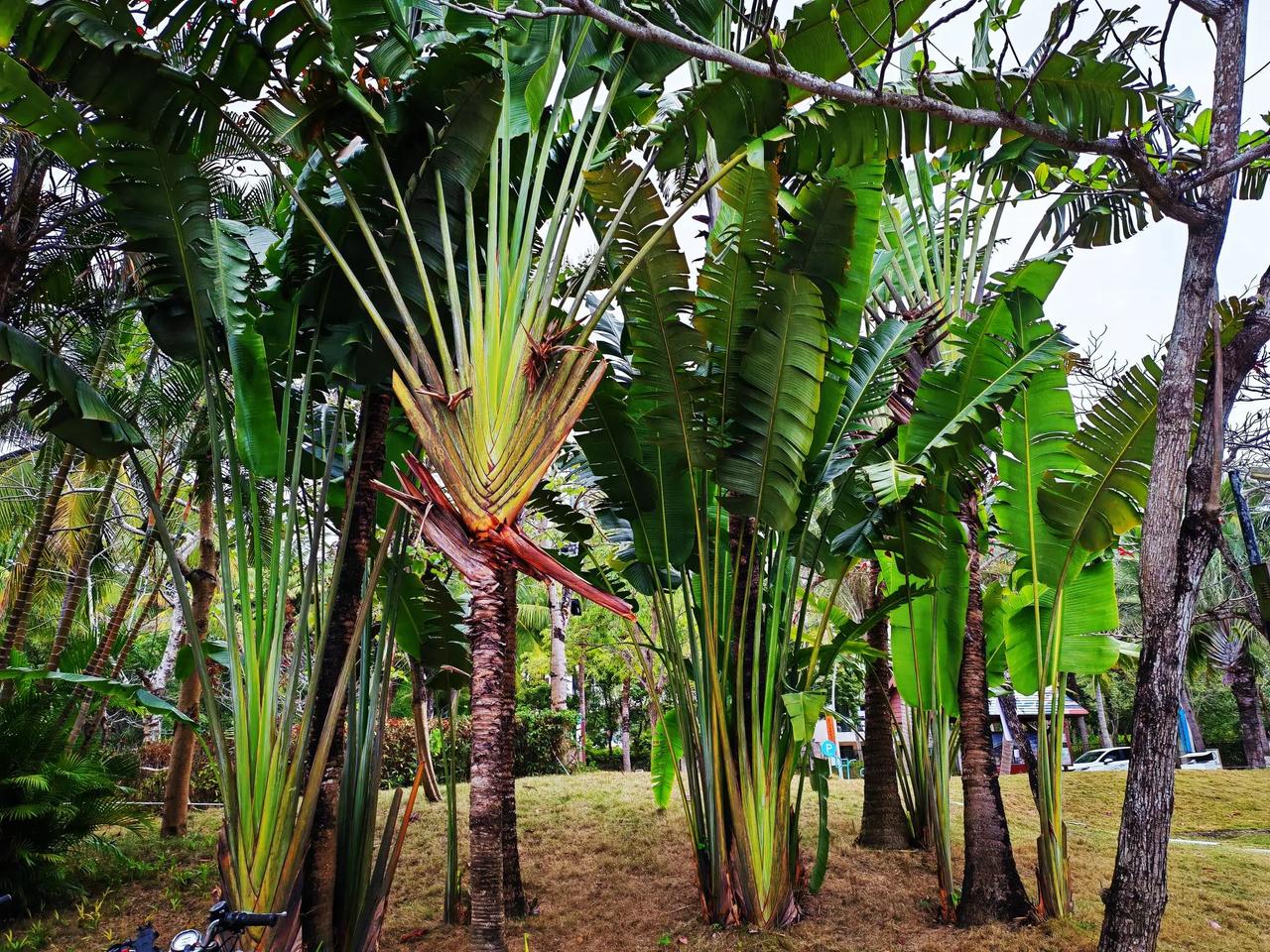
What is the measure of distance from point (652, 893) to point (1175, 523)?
16.4ft

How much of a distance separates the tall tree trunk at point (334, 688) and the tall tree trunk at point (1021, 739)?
4.89 m

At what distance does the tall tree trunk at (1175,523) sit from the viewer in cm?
405

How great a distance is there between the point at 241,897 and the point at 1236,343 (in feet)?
21.9

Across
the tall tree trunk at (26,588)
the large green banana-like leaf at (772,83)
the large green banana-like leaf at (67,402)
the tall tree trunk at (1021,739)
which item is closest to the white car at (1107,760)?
the tall tree trunk at (1021,739)

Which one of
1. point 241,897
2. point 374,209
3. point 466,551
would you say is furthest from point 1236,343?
point 241,897

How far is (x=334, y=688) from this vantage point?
515cm

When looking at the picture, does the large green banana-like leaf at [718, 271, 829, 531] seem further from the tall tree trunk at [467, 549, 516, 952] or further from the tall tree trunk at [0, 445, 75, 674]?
the tall tree trunk at [0, 445, 75, 674]

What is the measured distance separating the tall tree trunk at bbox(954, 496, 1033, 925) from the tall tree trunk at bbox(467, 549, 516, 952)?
3.67 metres

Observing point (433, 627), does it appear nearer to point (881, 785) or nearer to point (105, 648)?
point (105, 648)

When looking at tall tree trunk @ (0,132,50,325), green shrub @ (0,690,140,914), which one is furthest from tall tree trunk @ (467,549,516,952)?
tall tree trunk @ (0,132,50,325)

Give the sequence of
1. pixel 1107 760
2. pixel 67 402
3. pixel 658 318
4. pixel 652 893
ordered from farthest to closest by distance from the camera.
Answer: pixel 1107 760, pixel 652 893, pixel 658 318, pixel 67 402

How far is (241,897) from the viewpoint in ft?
14.9

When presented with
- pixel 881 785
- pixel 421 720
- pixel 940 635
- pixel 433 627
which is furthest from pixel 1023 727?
pixel 433 627

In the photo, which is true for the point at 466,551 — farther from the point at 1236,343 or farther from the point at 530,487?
the point at 1236,343
